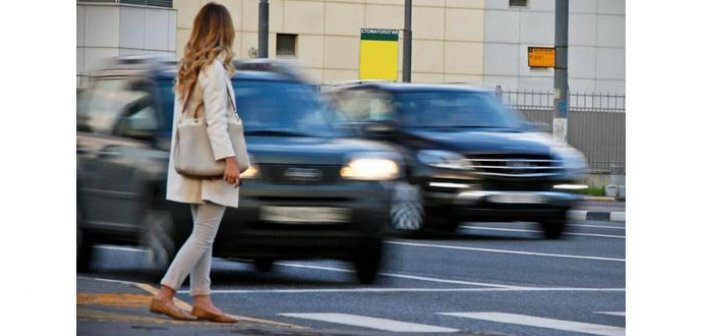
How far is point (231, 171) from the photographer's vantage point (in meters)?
16.9

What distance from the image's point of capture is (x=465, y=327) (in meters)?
17.7

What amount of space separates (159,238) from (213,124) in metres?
1.77

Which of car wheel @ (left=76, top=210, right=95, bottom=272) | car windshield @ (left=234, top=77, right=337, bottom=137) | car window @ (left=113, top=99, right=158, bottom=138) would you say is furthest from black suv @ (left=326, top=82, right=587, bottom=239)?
car wheel @ (left=76, top=210, right=95, bottom=272)

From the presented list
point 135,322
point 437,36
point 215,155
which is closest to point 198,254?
point 135,322

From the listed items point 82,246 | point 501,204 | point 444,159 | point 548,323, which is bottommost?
point 548,323

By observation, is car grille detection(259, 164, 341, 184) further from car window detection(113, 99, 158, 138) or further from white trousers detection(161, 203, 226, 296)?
white trousers detection(161, 203, 226, 296)

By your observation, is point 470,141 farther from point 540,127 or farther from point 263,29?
point 263,29

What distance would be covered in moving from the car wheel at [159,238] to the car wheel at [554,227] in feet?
5.91

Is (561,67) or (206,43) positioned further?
(561,67)

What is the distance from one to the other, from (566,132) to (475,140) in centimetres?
449

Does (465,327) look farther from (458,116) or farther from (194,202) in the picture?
(458,116)

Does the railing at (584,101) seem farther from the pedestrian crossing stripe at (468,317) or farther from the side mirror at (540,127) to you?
the pedestrian crossing stripe at (468,317)

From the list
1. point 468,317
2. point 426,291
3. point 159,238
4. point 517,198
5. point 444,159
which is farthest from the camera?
point 444,159

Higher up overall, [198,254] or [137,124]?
[137,124]
